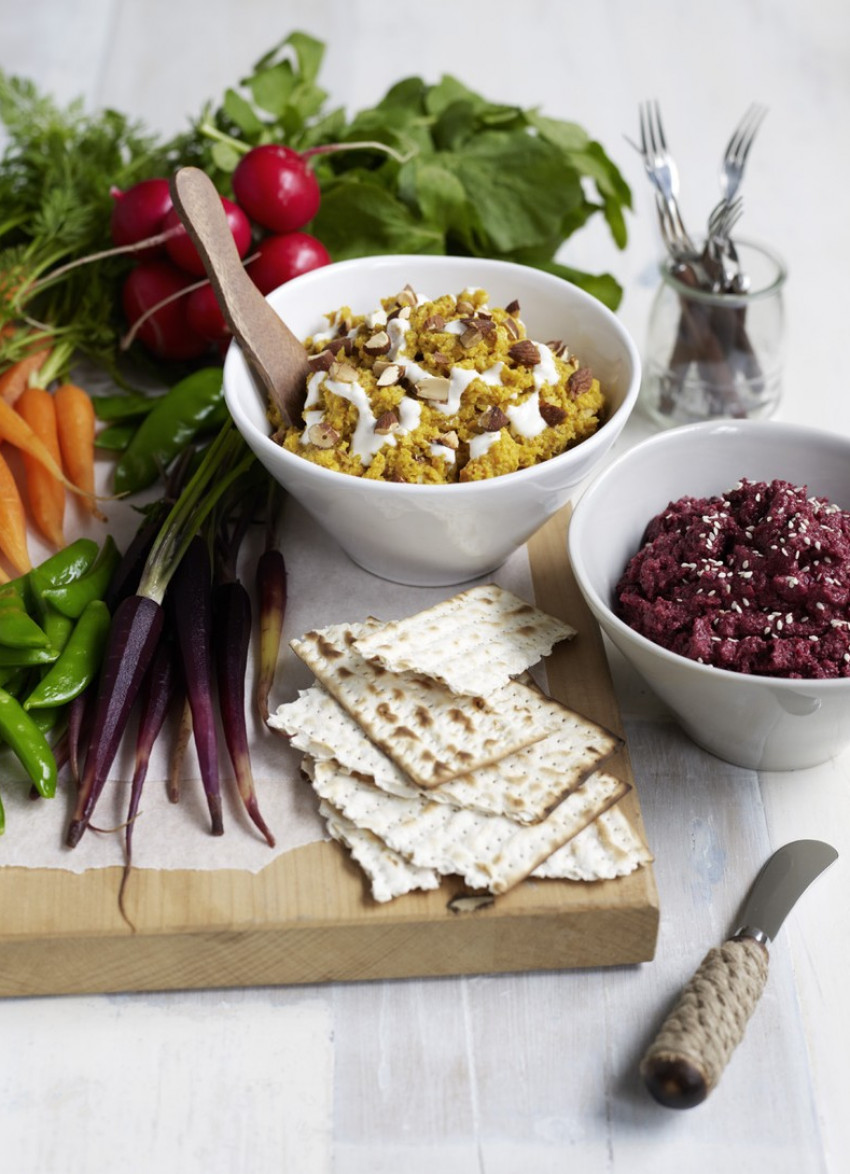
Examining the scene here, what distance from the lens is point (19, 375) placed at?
3.14m

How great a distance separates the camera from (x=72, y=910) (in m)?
1.93

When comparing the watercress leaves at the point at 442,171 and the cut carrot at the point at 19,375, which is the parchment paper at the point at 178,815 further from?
the watercress leaves at the point at 442,171

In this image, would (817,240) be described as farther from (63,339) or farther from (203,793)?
(203,793)

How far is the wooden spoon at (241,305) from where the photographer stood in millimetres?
2385

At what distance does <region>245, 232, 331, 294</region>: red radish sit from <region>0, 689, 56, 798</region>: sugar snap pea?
55.2 inches

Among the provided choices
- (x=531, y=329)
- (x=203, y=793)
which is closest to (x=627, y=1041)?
(x=203, y=793)

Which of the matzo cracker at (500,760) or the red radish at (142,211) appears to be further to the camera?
the red radish at (142,211)

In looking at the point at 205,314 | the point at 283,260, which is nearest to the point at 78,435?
the point at 205,314

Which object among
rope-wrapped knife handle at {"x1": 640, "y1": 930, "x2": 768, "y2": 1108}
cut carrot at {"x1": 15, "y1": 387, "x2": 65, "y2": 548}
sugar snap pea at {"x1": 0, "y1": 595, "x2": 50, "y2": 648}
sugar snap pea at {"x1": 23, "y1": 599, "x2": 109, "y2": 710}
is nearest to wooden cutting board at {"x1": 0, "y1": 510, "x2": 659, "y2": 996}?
rope-wrapped knife handle at {"x1": 640, "y1": 930, "x2": 768, "y2": 1108}

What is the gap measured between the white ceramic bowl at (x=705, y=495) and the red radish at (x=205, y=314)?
1.20 metres

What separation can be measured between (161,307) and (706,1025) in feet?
7.31

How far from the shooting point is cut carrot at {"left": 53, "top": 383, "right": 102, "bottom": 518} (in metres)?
2.87

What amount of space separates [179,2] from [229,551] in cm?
376

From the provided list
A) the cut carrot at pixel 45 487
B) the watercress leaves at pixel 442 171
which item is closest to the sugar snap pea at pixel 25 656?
Result: the cut carrot at pixel 45 487
